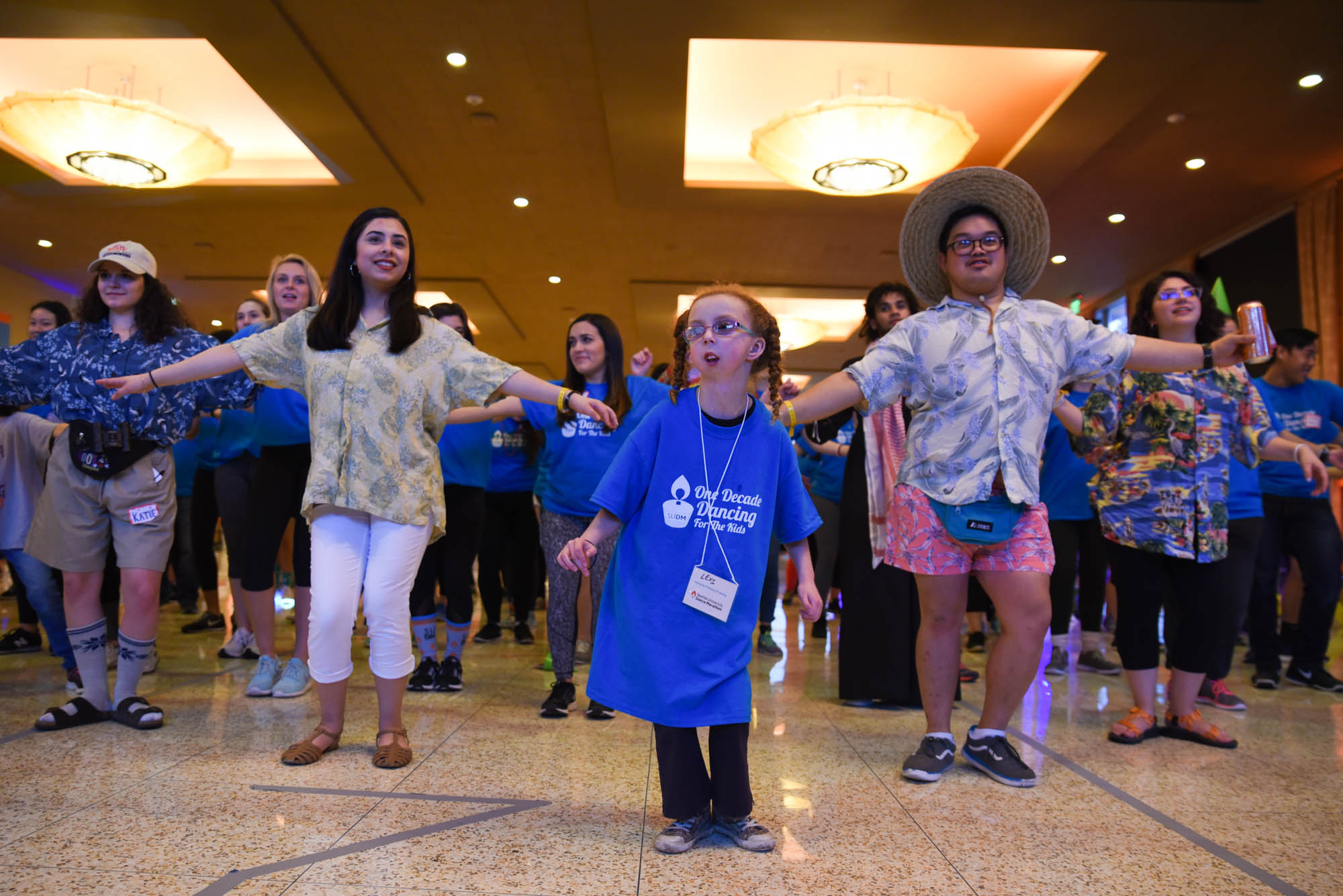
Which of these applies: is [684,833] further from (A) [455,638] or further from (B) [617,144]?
(B) [617,144]

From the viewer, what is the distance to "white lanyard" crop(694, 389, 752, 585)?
1956mm

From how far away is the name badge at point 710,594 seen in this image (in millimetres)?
1895

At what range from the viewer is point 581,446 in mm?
3477

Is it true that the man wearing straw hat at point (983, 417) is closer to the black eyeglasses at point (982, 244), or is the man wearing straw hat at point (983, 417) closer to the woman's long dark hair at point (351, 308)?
the black eyeglasses at point (982, 244)

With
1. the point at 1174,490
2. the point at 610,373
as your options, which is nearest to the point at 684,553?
the point at 610,373

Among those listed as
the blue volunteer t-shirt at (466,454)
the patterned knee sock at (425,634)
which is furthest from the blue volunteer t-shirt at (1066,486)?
the patterned knee sock at (425,634)

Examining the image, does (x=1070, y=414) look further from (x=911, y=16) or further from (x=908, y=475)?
(x=911, y=16)

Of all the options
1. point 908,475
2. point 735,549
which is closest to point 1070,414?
point 908,475

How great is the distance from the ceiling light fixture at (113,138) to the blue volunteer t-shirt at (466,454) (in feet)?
17.4

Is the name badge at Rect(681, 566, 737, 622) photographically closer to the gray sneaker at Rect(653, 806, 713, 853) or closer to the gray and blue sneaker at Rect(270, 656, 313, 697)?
the gray sneaker at Rect(653, 806, 713, 853)

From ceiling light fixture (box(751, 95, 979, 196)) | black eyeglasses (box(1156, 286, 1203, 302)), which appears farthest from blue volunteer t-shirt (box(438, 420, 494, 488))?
ceiling light fixture (box(751, 95, 979, 196))

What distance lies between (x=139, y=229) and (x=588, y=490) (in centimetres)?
1050

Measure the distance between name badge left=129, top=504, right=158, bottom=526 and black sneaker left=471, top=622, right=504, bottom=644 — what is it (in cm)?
250

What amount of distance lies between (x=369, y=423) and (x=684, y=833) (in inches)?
56.3
